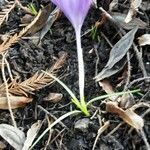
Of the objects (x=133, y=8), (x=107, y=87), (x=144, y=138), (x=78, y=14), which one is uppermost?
(x=78, y=14)

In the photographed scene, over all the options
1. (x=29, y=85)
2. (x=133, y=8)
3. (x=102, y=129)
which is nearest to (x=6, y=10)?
(x=29, y=85)

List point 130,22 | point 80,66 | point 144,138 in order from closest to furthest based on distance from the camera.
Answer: point 144,138, point 80,66, point 130,22

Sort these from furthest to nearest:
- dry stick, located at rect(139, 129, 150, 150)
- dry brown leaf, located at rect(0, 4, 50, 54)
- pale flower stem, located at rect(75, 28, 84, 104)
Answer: dry brown leaf, located at rect(0, 4, 50, 54)
pale flower stem, located at rect(75, 28, 84, 104)
dry stick, located at rect(139, 129, 150, 150)

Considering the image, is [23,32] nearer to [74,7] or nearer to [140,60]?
[74,7]

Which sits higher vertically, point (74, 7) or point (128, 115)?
point (74, 7)

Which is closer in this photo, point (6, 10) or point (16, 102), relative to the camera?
point (16, 102)

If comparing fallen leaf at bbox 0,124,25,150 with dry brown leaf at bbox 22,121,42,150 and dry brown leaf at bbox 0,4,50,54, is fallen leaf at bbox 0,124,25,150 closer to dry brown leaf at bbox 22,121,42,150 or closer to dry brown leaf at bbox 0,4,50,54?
dry brown leaf at bbox 22,121,42,150

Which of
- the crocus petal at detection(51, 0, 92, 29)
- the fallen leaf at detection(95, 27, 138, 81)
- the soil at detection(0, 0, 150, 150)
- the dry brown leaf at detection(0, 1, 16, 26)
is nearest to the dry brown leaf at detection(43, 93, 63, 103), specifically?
the soil at detection(0, 0, 150, 150)
